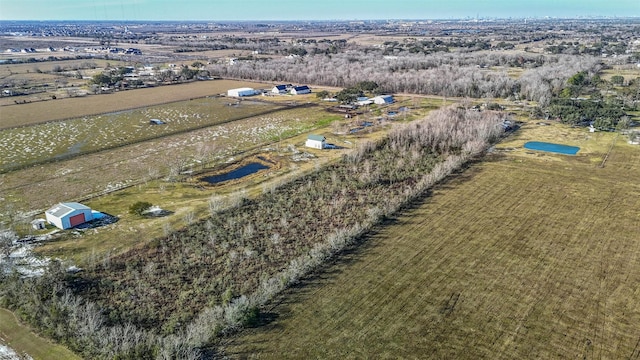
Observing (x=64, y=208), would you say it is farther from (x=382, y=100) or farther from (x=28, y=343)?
(x=382, y=100)

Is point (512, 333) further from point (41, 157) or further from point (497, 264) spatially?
point (41, 157)

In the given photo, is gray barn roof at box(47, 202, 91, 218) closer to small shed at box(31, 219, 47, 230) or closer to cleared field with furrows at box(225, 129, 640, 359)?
small shed at box(31, 219, 47, 230)

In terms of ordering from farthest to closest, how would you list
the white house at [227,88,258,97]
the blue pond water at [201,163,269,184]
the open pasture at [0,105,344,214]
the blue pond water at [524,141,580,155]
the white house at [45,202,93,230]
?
1. the white house at [227,88,258,97]
2. the blue pond water at [524,141,580,155]
3. the blue pond water at [201,163,269,184]
4. the open pasture at [0,105,344,214]
5. the white house at [45,202,93,230]

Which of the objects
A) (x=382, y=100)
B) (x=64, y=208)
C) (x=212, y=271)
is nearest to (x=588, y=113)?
(x=382, y=100)

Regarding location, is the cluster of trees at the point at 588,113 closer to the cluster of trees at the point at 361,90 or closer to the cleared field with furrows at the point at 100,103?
the cluster of trees at the point at 361,90

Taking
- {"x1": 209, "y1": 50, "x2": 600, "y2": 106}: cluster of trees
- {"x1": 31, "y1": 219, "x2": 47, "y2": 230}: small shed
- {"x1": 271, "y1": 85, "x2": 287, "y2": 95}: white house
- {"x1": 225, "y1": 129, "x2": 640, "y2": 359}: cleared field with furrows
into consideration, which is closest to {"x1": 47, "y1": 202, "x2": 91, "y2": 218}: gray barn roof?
{"x1": 31, "y1": 219, "x2": 47, "y2": 230}: small shed
